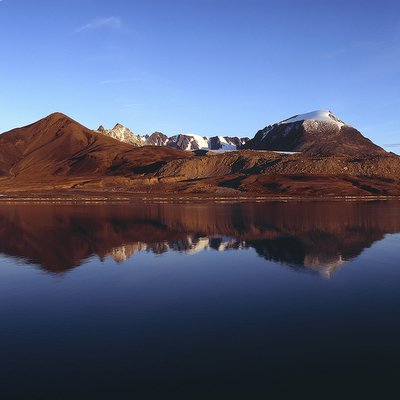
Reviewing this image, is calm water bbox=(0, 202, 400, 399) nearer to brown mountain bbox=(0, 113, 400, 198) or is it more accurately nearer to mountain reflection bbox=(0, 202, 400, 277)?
mountain reflection bbox=(0, 202, 400, 277)

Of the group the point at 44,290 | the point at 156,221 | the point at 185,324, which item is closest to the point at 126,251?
the point at 44,290

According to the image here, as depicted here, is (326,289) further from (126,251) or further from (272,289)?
(126,251)

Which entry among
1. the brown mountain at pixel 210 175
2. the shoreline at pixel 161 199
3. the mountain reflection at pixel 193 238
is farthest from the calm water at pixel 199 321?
the brown mountain at pixel 210 175

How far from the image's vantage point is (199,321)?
1533cm

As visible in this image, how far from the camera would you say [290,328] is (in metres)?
14.5

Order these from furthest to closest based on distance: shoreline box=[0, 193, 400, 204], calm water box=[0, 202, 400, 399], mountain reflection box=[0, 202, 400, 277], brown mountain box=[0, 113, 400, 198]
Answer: brown mountain box=[0, 113, 400, 198] → shoreline box=[0, 193, 400, 204] → mountain reflection box=[0, 202, 400, 277] → calm water box=[0, 202, 400, 399]

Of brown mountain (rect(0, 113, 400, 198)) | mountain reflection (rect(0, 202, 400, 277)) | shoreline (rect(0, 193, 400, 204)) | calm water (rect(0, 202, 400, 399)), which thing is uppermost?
brown mountain (rect(0, 113, 400, 198))

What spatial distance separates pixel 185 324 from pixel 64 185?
13505 centimetres

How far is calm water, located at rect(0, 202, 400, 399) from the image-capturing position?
10.7 metres

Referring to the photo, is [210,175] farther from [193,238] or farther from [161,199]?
[193,238]

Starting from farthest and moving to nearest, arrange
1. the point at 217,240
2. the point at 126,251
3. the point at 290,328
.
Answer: the point at 217,240, the point at 126,251, the point at 290,328

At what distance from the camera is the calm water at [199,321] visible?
10.7m

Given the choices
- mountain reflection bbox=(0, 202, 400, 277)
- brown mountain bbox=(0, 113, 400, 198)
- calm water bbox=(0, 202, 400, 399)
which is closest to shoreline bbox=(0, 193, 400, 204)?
brown mountain bbox=(0, 113, 400, 198)

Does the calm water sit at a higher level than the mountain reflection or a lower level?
lower
